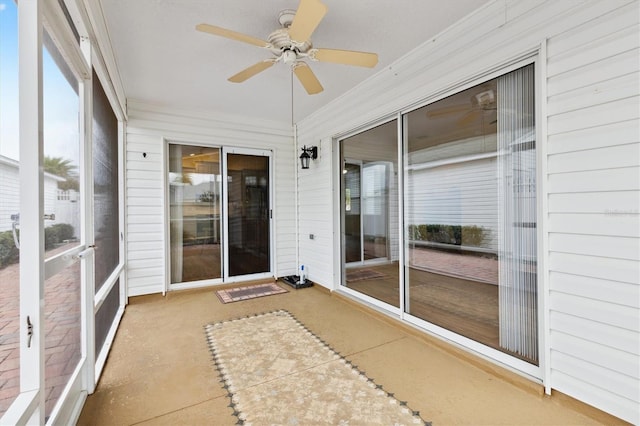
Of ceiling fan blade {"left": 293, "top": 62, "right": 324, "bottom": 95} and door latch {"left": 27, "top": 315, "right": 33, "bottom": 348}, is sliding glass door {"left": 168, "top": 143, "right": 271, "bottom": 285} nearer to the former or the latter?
ceiling fan blade {"left": 293, "top": 62, "right": 324, "bottom": 95}

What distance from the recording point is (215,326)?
3213 millimetres

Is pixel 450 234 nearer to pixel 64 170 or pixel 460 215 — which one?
pixel 460 215

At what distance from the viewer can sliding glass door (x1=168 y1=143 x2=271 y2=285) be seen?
179 inches

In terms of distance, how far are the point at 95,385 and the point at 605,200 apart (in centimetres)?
365

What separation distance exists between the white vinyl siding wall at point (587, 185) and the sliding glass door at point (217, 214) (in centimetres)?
387

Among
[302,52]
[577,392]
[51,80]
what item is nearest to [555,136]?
[577,392]

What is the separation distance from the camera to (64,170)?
5.89 ft

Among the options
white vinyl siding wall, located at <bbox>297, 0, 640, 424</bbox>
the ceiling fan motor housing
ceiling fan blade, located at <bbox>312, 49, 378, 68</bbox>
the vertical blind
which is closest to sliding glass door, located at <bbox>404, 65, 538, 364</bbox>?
the vertical blind

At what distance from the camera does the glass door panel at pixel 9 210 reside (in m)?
1.10

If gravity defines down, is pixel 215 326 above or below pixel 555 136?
below

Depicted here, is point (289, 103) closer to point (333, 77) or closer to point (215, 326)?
point (333, 77)

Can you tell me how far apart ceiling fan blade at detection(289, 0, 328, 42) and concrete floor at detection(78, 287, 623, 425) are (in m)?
2.51

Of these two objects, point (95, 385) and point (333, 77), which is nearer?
point (95, 385)

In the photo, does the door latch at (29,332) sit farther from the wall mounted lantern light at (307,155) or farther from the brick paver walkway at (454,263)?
the wall mounted lantern light at (307,155)
